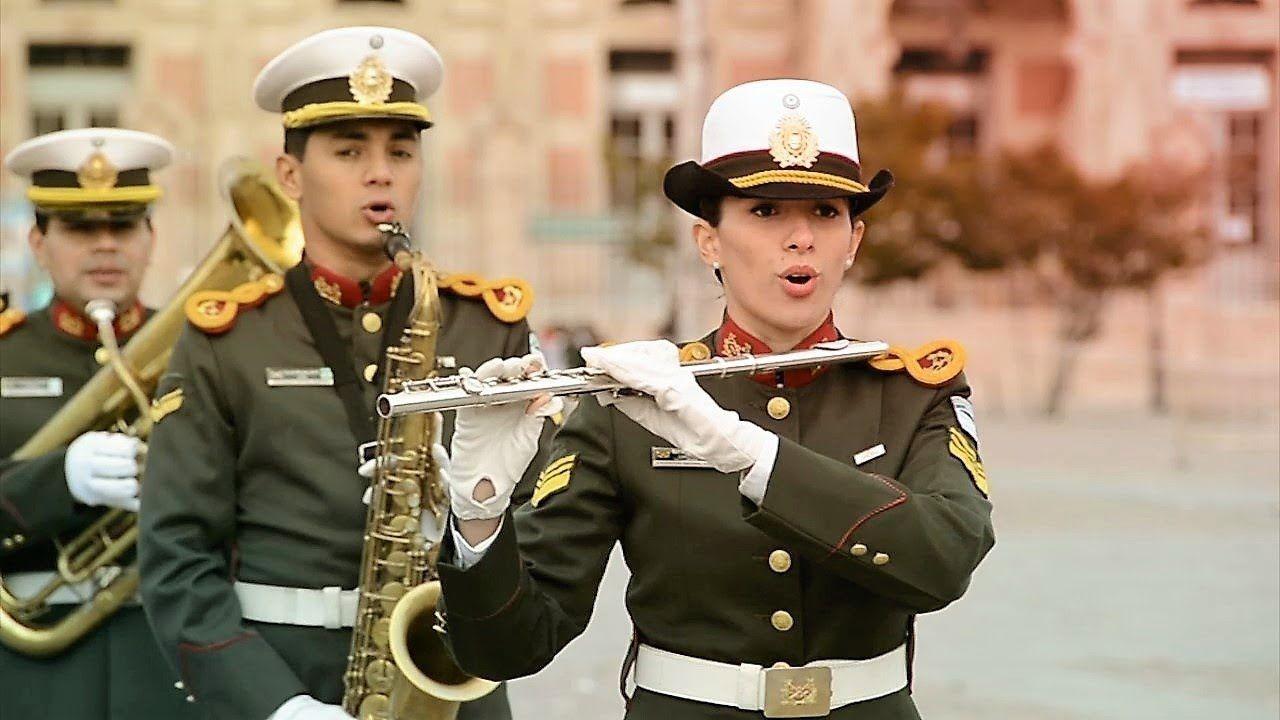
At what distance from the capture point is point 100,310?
6055mm

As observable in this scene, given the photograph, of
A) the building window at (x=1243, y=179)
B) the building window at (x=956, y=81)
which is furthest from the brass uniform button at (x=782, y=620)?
the building window at (x=956, y=81)

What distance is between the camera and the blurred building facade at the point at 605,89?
41500 millimetres

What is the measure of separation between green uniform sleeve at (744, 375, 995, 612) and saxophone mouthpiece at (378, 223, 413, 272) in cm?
140

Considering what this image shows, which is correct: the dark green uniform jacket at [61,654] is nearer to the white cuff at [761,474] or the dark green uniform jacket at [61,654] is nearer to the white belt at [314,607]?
the white belt at [314,607]

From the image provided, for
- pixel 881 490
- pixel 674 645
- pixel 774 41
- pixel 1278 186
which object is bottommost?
pixel 674 645

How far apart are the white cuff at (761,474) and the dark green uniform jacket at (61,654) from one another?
2.71 meters

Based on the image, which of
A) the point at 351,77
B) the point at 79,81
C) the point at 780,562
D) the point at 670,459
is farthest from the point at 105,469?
the point at 79,81

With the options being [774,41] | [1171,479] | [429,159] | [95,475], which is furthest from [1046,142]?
[95,475]

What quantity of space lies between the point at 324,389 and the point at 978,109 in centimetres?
3953

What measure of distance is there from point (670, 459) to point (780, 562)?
245mm

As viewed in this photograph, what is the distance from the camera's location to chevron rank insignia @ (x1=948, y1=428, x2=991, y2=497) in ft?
12.3

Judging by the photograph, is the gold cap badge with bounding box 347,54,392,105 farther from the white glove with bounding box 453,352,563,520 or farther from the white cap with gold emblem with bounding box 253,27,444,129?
the white glove with bounding box 453,352,563,520

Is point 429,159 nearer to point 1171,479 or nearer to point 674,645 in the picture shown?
point 1171,479

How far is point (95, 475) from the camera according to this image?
5.74 m
